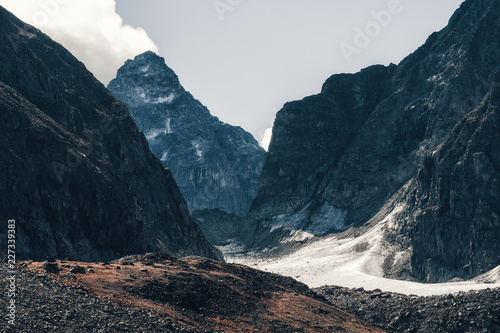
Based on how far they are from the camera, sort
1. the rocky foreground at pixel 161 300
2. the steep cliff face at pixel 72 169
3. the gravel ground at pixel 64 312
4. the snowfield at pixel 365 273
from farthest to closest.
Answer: the snowfield at pixel 365 273 < the steep cliff face at pixel 72 169 < the rocky foreground at pixel 161 300 < the gravel ground at pixel 64 312

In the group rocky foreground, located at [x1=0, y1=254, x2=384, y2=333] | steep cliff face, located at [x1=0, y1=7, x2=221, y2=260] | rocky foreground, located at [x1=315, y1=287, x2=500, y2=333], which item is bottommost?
rocky foreground, located at [x1=315, y1=287, x2=500, y2=333]

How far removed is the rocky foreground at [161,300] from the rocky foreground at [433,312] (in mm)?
4867

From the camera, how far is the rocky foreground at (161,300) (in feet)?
144

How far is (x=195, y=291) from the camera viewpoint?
59344 mm

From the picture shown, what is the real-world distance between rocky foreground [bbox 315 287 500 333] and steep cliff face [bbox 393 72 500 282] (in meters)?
79.1

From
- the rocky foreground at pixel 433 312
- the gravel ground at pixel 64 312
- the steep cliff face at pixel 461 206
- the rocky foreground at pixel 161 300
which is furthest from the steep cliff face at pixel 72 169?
the steep cliff face at pixel 461 206

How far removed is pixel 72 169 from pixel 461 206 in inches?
4667

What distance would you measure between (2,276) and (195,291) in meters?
20.1

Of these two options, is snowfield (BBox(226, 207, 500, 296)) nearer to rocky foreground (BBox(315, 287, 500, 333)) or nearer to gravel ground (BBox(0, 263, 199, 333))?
rocky foreground (BBox(315, 287, 500, 333))

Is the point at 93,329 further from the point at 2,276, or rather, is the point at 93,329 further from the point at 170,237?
the point at 170,237

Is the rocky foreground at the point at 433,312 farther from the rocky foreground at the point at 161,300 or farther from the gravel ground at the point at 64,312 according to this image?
the gravel ground at the point at 64,312

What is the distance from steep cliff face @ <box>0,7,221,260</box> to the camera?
87.9m

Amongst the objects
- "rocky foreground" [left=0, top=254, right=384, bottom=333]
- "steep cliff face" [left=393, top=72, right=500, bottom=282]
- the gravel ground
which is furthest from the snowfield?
the gravel ground

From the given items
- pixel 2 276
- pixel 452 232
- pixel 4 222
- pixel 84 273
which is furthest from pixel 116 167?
pixel 452 232
